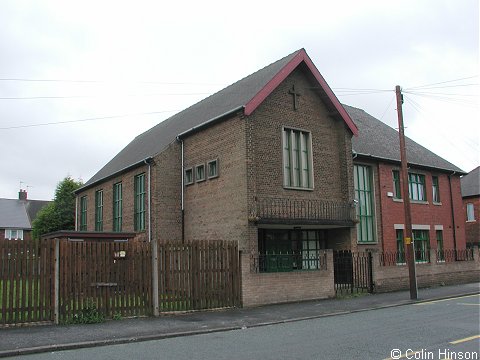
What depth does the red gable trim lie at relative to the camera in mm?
19578

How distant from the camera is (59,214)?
146ft

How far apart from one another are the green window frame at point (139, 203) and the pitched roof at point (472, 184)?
94.7ft

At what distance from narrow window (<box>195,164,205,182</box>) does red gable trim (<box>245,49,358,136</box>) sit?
4089 millimetres

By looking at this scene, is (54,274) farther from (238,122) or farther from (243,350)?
(238,122)

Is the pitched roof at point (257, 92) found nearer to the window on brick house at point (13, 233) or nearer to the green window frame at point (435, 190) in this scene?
the green window frame at point (435, 190)

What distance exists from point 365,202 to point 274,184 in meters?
7.78

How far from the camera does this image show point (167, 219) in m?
22.9

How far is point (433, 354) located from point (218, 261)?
26.8ft

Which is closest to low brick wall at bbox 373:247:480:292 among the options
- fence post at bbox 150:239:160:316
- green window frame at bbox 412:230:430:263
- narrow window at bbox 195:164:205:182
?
green window frame at bbox 412:230:430:263

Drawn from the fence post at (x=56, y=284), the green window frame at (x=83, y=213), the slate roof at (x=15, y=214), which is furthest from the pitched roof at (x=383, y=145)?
the slate roof at (x=15, y=214)

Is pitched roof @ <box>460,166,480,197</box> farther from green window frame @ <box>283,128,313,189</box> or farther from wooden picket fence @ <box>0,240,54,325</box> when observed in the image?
wooden picket fence @ <box>0,240,54,325</box>

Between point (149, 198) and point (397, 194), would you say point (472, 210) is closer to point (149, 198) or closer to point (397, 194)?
point (397, 194)

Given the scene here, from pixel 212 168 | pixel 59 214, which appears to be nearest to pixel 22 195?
pixel 59 214

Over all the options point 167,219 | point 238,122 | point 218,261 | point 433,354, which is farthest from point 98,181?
point 433,354
